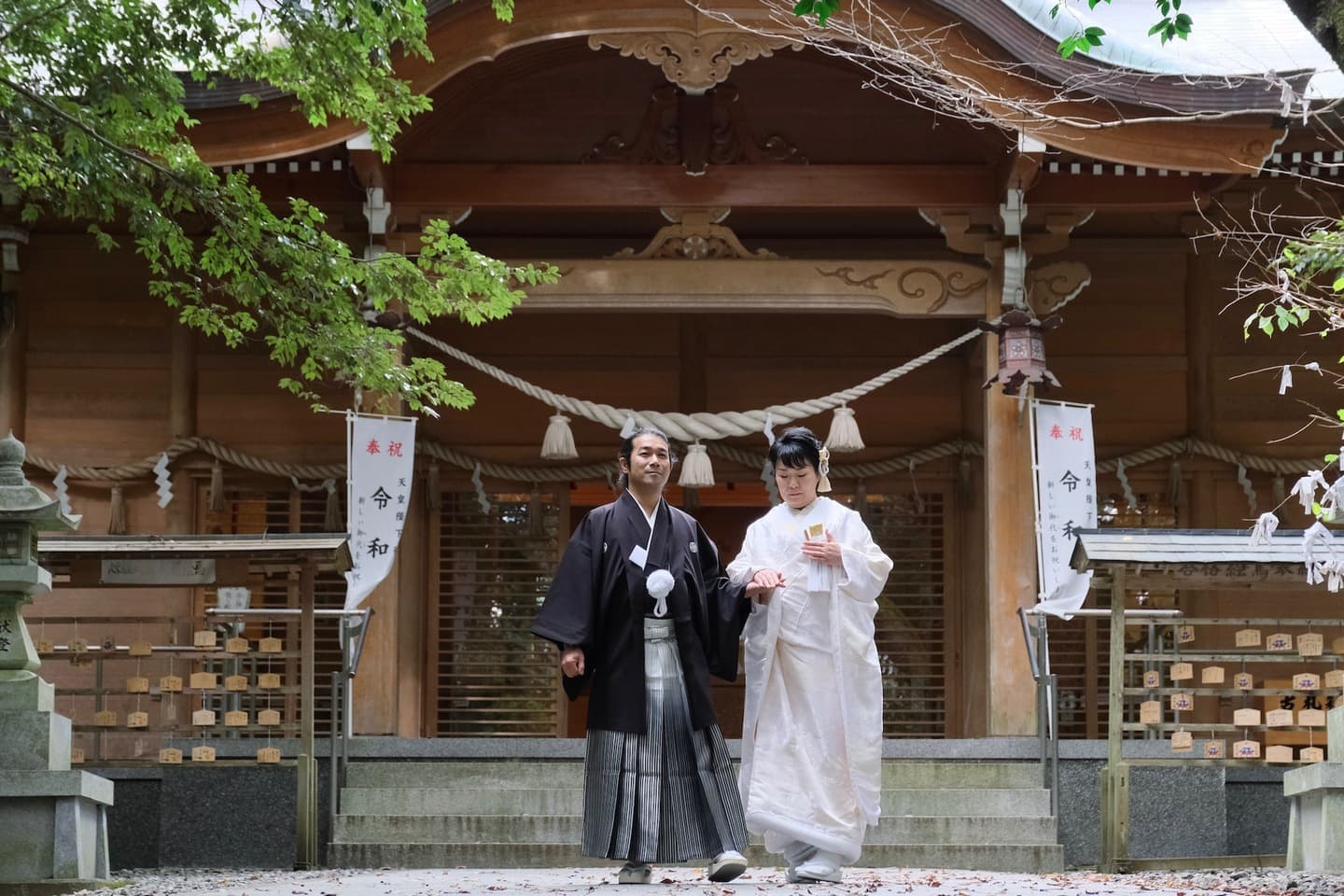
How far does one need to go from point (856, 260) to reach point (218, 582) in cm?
502

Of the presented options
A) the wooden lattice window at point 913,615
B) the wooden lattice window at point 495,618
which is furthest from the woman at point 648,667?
the wooden lattice window at point 913,615

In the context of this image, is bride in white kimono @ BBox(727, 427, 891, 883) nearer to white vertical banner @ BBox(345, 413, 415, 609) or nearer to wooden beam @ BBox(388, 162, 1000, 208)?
white vertical banner @ BBox(345, 413, 415, 609)

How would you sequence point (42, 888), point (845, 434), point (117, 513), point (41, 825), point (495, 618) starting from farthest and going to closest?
1. point (495, 618)
2. point (117, 513)
3. point (845, 434)
4. point (41, 825)
5. point (42, 888)

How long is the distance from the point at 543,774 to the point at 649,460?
4161 millimetres

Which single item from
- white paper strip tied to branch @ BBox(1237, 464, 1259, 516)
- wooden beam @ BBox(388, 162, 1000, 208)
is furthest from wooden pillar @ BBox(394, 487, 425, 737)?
white paper strip tied to branch @ BBox(1237, 464, 1259, 516)

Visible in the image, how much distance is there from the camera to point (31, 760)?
8688 mm

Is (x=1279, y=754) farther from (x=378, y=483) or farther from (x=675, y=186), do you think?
(x=378, y=483)

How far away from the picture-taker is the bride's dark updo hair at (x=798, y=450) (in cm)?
777

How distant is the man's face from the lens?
7668mm

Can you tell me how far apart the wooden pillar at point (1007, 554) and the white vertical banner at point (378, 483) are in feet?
12.7

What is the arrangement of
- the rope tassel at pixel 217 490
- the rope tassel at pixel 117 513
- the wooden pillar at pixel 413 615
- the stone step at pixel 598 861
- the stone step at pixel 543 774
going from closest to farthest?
the stone step at pixel 598 861 < the stone step at pixel 543 774 < the wooden pillar at pixel 413 615 < the rope tassel at pixel 117 513 < the rope tassel at pixel 217 490

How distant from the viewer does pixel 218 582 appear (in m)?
10.9

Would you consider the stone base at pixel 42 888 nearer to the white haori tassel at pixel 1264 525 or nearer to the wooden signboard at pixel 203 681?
the wooden signboard at pixel 203 681

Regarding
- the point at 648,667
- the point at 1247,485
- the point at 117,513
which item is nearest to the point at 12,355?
the point at 117,513
